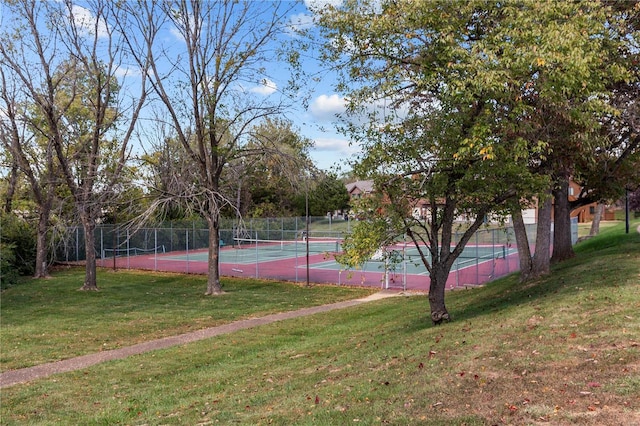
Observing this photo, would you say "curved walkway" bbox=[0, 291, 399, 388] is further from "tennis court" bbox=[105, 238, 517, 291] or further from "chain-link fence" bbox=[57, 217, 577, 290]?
"chain-link fence" bbox=[57, 217, 577, 290]

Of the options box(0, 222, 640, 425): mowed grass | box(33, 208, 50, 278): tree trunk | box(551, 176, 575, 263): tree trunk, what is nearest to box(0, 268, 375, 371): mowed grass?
box(33, 208, 50, 278): tree trunk

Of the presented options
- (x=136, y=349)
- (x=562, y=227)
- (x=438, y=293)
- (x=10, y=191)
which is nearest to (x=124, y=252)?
(x=10, y=191)

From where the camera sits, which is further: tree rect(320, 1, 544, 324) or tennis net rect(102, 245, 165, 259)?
tennis net rect(102, 245, 165, 259)

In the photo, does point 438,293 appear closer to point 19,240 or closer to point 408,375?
point 408,375

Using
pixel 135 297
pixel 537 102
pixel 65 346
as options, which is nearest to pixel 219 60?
pixel 135 297

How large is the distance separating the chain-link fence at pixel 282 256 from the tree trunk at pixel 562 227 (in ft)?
6.84

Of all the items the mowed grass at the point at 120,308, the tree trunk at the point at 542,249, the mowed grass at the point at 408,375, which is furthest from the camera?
the tree trunk at the point at 542,249

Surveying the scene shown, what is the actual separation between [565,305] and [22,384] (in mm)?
9224

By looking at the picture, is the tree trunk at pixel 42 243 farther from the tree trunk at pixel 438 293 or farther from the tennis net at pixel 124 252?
the tree trunk at pixel 438 293

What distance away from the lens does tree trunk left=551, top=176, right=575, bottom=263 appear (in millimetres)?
17188

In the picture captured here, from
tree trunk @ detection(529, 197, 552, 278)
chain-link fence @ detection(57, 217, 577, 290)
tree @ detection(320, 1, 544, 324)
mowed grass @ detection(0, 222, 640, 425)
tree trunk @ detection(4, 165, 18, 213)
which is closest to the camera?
mowed grass @ detection(0, 222, 640, 425)

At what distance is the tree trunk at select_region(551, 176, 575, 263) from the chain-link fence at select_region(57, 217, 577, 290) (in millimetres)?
2084

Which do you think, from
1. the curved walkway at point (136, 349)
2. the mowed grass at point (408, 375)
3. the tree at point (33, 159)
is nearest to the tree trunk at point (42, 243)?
the tree at point (33, 159)

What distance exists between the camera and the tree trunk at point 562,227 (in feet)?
56.4
